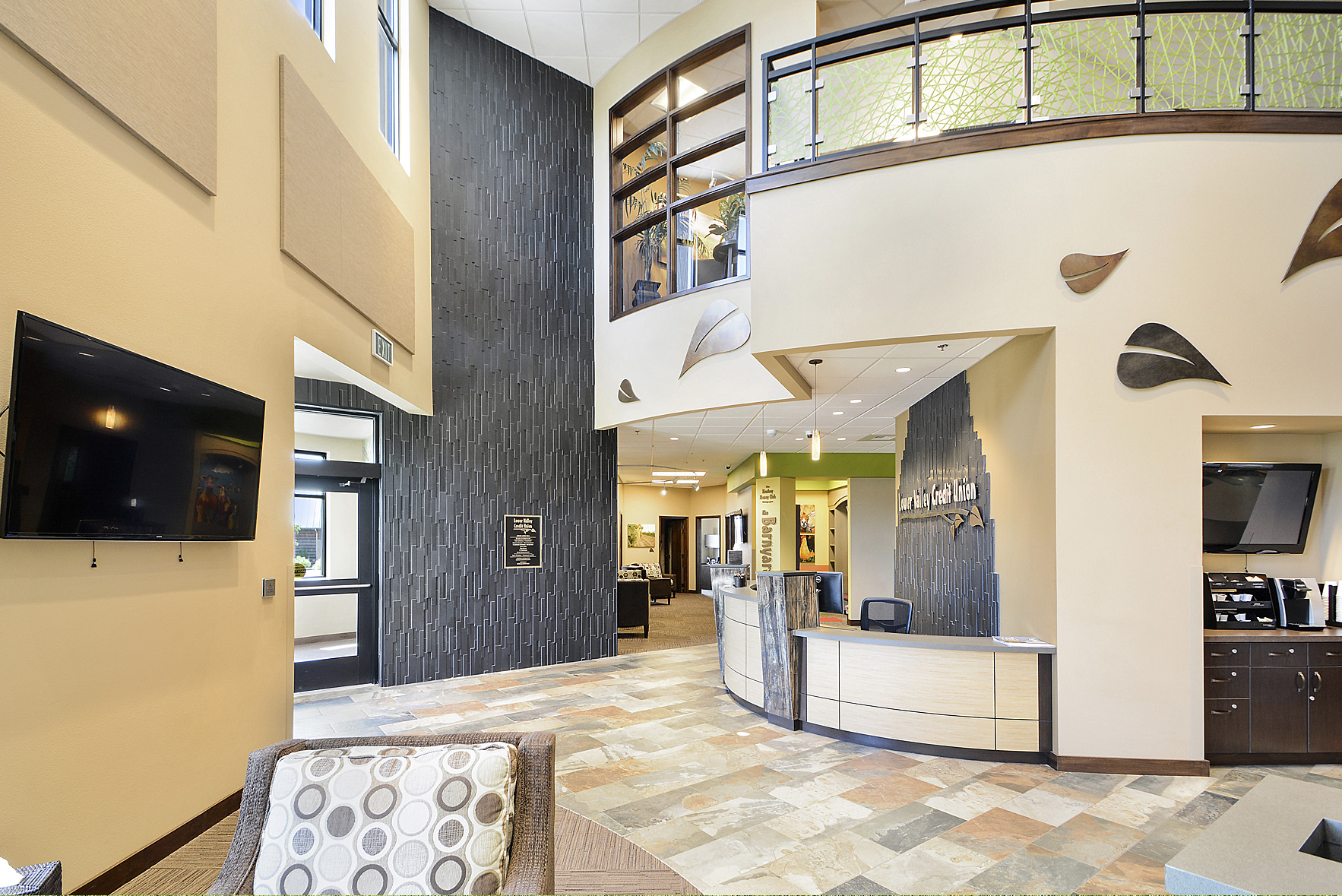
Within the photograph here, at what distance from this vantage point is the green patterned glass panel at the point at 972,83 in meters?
5.08

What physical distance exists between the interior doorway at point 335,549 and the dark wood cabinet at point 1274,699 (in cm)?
734

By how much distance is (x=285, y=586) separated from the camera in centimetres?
471

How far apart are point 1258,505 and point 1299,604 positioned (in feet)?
2.42

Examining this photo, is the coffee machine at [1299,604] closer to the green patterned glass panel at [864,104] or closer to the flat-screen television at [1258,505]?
the flat-screen television at [1258,505]

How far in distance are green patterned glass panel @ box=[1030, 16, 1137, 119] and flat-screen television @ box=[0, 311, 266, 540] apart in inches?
221

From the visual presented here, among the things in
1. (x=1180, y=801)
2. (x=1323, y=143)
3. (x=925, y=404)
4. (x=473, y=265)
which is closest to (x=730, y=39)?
(x=473, y=265)

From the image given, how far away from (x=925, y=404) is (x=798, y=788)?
16.9 ft

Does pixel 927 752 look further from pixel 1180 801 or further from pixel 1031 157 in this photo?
pixel 1031 157

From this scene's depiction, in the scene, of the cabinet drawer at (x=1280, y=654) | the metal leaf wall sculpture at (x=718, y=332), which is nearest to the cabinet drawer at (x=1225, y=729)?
the cabinet drawer at (x=1280, y=654)

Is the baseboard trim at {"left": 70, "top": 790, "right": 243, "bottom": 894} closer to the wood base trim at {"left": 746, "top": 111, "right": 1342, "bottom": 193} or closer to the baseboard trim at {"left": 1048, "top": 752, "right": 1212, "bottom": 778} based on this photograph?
the baseboard trim at {"left": 1048, "top": 752, "right": 1212, "bottom": 778}

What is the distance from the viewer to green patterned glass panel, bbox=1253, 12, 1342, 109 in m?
4.83

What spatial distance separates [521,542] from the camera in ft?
27.9

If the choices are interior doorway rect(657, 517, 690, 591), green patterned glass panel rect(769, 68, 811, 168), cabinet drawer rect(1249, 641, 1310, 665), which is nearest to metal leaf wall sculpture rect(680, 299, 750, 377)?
green patterned glass panel rect(769, 68, 811, 168)

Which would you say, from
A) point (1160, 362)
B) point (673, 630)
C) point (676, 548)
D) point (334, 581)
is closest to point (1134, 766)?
point (1160, 362)
